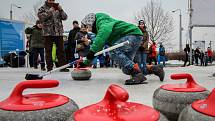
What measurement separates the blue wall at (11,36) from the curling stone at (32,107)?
41.0 ft

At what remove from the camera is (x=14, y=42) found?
13.8m

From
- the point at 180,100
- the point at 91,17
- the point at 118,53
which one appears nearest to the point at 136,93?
the point at 118,53

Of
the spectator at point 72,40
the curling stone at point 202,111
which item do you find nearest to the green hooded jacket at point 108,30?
the curling stone at point 202,111

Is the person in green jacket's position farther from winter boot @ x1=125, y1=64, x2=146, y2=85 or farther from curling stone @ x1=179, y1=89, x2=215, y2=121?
curling stone @ x1=179, y1=89, x2=215, y2=121

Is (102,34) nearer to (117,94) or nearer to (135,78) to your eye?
(135,78)

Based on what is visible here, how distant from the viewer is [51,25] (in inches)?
253

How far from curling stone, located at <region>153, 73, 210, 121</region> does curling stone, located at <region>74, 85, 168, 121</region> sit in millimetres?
612

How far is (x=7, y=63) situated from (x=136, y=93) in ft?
34.7

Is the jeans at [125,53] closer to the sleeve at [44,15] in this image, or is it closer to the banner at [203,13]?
the sleeve at [44,15]

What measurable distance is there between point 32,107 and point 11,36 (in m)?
13.0

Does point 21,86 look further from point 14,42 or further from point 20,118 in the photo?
point 14,42

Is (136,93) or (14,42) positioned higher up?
(14,42)

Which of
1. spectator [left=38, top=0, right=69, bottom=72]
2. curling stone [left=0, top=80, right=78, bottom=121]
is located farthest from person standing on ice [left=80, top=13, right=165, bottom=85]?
curling stone [left=0, top=80, right=78, bottom=121]

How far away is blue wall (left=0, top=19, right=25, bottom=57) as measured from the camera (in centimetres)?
1321
